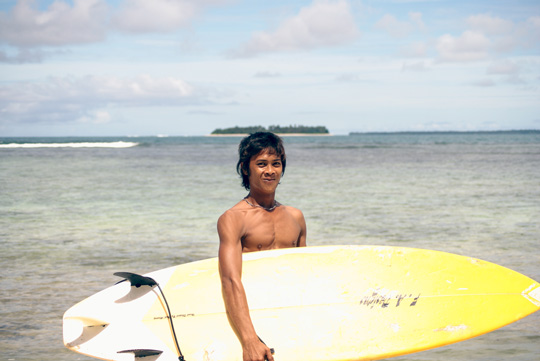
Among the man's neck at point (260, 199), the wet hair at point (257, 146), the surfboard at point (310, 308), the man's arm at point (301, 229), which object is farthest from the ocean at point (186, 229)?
the wet hair at point (257, 146)

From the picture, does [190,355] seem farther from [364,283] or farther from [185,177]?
[185,177]

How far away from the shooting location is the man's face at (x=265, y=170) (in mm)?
3518

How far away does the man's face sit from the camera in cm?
→ 352

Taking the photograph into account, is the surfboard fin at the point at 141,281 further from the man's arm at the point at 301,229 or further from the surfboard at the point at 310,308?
the man's arm at the point at 301,229

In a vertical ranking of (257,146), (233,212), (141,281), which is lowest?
(141,281)

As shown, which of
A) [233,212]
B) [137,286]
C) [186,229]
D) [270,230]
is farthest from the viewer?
[186,229]

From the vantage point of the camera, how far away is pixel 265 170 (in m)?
3.51

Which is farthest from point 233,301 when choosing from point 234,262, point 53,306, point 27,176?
point 27,176

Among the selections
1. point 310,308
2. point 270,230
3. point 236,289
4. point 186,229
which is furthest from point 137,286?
point 186,229

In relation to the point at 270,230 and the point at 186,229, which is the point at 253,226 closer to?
the point at 270,230

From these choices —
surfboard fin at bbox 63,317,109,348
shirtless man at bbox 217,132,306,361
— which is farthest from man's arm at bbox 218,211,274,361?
surfboard fin at bbox 63,317,109,348

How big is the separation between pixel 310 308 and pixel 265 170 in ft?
2.99

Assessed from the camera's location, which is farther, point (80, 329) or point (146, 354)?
point (80, 329)

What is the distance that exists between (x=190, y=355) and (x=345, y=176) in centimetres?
1818
